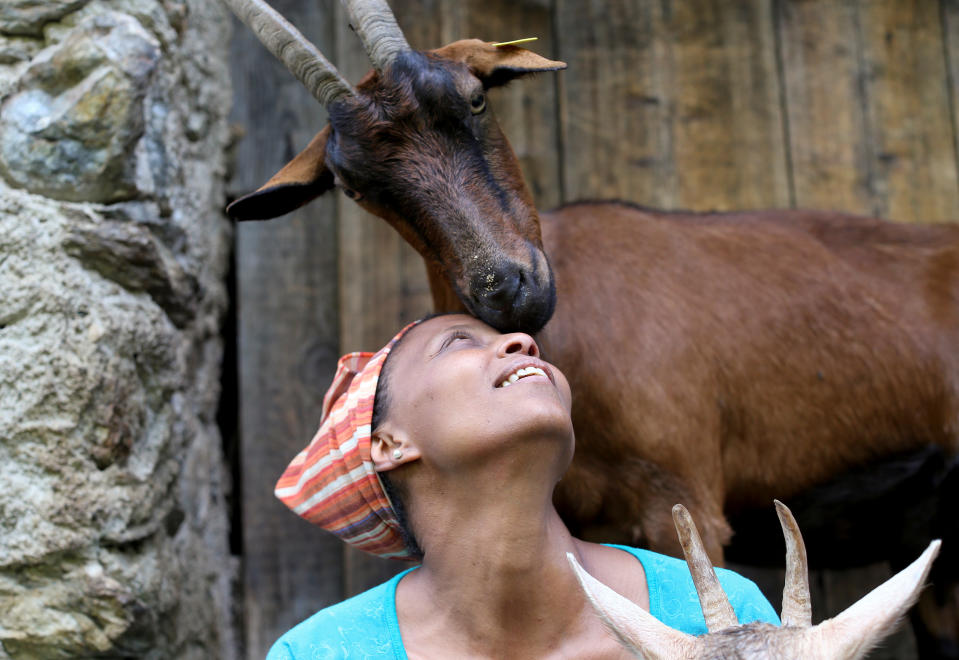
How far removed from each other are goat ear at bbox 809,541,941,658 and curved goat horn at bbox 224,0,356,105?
5.60 feet

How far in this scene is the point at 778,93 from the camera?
388cm

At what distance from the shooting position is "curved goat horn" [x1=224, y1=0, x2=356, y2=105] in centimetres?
254

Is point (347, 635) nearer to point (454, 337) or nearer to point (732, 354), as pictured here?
point (454, 337)

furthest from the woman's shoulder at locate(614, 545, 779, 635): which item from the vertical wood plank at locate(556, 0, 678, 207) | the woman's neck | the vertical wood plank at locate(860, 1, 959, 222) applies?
the vertical wood plank at locate(860, 1, 959, 222)

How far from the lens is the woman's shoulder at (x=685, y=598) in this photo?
6.56 feet

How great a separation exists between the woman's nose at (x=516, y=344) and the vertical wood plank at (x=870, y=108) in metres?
2.06

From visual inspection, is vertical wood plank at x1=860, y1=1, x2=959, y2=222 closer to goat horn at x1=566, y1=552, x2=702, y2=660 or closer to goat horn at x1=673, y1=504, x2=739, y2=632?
goat horn at x1=673, y1=504, x2=739, y2=632

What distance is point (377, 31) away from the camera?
101 inches

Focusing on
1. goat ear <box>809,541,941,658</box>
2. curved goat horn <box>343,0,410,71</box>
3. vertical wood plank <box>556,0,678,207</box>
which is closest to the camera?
goat ear <box>809,541,941,658</box>

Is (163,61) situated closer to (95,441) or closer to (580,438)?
(95,441)

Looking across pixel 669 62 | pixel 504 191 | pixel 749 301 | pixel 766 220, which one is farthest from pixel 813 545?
pixel 669 62

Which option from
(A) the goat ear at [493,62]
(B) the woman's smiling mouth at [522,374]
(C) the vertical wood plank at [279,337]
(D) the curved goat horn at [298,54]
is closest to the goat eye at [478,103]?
(A) the goat ear at [493,62]

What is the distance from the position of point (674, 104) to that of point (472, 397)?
88.3 inches

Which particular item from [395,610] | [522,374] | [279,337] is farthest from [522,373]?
[279,337]
